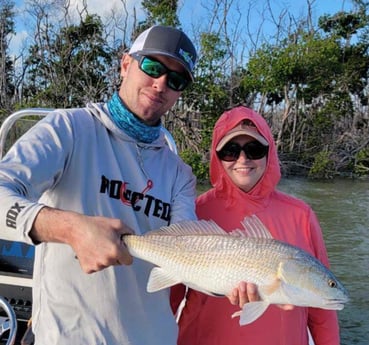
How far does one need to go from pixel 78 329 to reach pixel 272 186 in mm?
1277

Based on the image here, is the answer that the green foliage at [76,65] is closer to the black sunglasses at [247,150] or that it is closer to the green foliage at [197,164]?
the green foliage at [197,164]

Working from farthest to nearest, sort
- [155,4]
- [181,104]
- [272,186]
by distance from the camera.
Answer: [155,4] < [181,104] < [272,186]

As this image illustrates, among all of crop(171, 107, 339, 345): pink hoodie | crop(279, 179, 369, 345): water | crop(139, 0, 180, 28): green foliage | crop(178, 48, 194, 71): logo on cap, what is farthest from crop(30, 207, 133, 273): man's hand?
crop(139, 0, 180, 28): green foliage

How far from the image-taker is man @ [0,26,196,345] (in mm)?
1381

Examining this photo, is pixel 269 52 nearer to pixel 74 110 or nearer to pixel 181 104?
pixel 181 104

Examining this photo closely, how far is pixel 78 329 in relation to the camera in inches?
65.6

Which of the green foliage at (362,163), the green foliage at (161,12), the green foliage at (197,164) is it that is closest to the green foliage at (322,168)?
the green foliage at (362,163)

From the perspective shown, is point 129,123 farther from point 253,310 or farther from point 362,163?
point 362,163

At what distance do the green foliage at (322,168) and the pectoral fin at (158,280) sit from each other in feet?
74.9

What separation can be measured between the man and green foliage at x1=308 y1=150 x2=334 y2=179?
74.2 feet

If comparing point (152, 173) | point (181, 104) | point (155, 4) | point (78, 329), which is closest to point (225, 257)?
point (152, 173)

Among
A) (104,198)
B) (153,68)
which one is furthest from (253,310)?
(153,68)

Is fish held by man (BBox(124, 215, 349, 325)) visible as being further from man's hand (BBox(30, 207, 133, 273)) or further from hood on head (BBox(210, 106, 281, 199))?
hood on head (BBox(210, 106, 281, 199))

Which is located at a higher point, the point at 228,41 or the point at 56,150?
the point at 228,41
